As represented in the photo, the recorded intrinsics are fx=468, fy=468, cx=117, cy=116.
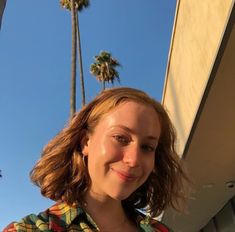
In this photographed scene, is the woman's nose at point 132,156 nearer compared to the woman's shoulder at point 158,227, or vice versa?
the woman's nose at point 132,156

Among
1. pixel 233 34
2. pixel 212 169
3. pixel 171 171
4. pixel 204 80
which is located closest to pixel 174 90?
pixel 212 169

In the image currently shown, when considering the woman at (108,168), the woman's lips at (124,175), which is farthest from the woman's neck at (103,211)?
the woman's lips at (124,175)

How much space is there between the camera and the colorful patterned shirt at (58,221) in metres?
1.96

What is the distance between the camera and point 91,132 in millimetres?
2332

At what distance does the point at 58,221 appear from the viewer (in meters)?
2.06

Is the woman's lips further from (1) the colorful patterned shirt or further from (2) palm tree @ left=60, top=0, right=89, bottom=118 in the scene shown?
(2) palm tree @ left=60, top=0, right=89, bottom=118

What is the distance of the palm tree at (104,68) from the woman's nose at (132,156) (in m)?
33.1

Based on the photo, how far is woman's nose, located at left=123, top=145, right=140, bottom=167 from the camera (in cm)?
209

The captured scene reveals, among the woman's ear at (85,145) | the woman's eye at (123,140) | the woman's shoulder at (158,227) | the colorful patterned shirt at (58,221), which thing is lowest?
the woman's shoulder at (158,227)

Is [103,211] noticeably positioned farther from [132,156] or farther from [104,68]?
[104,68]

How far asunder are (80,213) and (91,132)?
417mm

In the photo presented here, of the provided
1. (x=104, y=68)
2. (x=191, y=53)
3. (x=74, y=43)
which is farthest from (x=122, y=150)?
(x=104, y=68)

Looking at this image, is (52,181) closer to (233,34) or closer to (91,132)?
(91,132)

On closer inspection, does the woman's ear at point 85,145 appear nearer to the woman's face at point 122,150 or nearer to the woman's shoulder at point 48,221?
the woman's face at point 122,150
